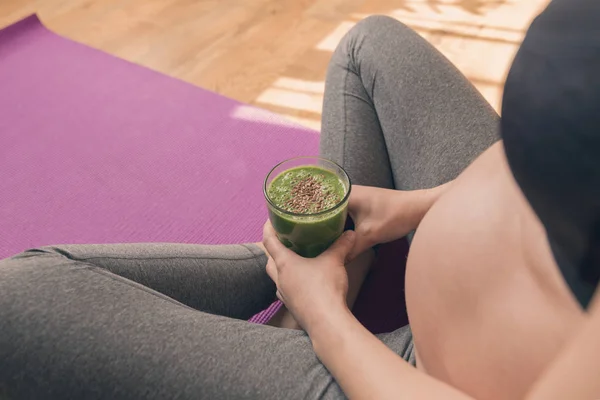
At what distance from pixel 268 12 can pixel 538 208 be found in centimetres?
227

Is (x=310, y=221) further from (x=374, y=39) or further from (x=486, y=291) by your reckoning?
(x=374, y=39)

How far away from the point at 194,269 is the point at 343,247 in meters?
0.26

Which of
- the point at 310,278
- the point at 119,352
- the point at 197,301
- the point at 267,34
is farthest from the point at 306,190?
the point at 267,34

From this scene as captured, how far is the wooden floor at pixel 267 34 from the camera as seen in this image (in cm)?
215

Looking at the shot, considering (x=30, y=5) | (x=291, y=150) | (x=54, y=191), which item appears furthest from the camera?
(x=30, y=5)

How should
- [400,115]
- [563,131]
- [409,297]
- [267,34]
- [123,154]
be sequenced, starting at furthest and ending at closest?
[267,34] → [123,154] → [400,115] → [409,297] → [563,131]

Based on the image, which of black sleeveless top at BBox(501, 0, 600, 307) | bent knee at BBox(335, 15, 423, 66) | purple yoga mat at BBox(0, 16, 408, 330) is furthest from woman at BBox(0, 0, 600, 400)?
purple yoga mat at BBox(0, 16, 408, 330)

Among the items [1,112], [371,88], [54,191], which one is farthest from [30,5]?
[371,88]

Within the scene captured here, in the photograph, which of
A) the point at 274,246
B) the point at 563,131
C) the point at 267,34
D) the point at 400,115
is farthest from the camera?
the point at 267,34

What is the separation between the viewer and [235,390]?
68 cm

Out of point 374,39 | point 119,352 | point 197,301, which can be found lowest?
point 197,301

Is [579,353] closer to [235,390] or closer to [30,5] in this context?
[235,390]

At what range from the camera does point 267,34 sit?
96.8 inches

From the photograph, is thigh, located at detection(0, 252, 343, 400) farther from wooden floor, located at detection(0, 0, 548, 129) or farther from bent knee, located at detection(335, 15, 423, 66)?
wooden floor, located at detection(0, 0, 548, 129)
